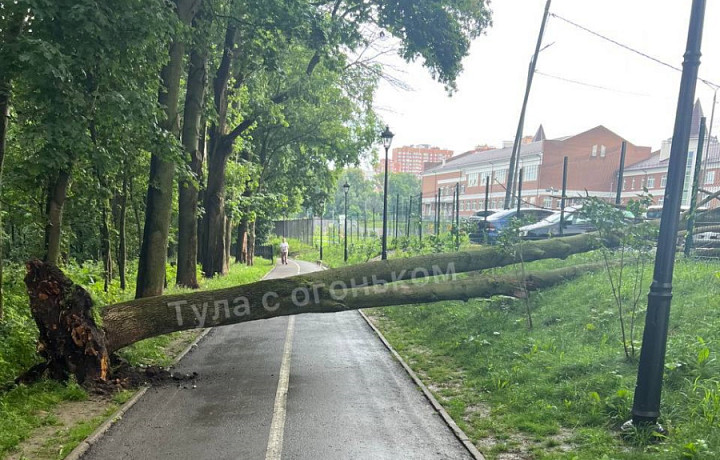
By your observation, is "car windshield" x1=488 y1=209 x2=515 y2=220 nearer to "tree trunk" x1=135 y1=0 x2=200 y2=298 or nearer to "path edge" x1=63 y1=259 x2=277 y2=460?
"tree trunk" x1=135 y1=0 x2=200 y2=298

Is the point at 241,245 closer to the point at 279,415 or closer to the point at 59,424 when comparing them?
the point at 279,415

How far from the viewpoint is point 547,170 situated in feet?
110

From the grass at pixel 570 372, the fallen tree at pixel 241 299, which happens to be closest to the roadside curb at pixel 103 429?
the fallen tree at pixel 241 299

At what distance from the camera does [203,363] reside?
868 centimetres

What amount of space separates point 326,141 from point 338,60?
1098 centimetres

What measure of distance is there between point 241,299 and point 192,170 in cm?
726

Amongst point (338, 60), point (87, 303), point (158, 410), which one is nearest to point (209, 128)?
point (338, 60)

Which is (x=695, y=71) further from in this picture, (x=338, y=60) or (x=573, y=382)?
(x=338, y=60)

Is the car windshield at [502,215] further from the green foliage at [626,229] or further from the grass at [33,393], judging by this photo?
the grass at [33,393]

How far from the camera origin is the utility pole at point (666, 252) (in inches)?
187

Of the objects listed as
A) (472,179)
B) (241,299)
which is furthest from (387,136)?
(472,179)

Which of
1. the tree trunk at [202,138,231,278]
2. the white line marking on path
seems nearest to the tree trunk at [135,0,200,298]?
the white line marking on path

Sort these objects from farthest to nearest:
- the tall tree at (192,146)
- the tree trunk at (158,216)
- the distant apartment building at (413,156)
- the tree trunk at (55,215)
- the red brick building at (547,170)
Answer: the distant apartment building at (413,156)
the red brick building at (547,170)
the tall tree at (192,146)
the tree trunk at (158,216)
the tree trunk at (55,215)

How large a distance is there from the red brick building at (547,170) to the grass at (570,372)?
38.6 feet
